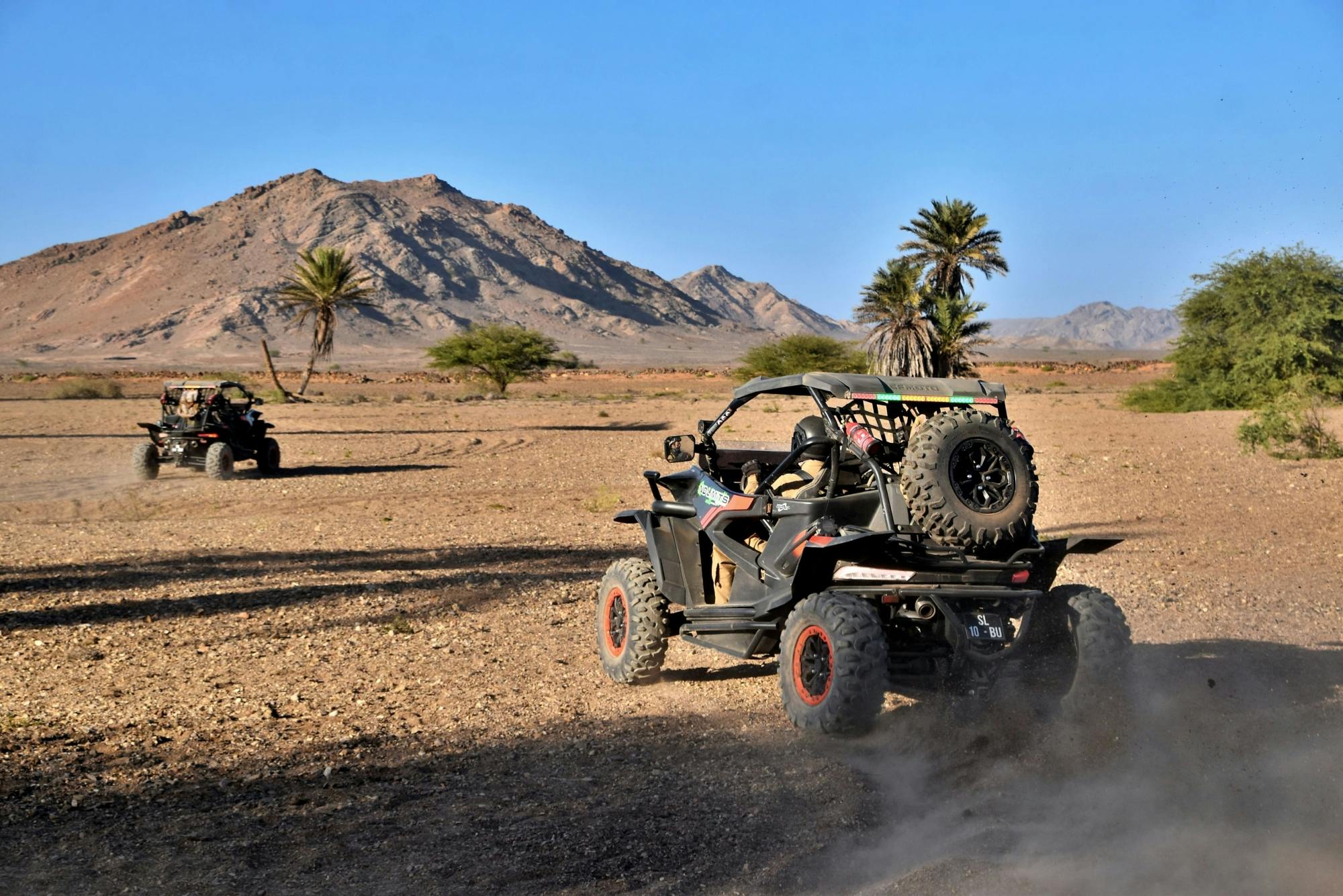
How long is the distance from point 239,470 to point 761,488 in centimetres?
1758

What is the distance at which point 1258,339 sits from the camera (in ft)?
123

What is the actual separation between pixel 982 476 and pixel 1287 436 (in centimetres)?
2225

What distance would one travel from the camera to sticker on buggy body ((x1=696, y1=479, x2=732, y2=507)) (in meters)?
7.12

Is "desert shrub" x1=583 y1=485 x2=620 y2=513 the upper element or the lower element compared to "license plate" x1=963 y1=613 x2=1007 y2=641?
lower

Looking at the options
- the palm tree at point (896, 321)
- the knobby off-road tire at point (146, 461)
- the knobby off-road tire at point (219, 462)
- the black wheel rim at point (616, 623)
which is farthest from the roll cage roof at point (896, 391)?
the palm tree at point (896, 321)

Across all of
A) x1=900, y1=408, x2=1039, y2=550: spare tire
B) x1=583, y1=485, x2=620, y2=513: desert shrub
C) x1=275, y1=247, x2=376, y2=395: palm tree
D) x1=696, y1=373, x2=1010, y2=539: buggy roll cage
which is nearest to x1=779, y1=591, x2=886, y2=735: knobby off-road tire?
x1=900, y1=408, x2=1039, y2=550: spare tire

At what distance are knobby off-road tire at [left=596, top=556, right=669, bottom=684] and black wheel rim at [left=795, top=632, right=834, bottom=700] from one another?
1601mm

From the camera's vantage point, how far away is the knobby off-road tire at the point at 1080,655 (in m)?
6.23

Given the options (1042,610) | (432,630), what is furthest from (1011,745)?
(432,630)

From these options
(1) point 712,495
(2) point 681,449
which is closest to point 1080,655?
(1) point 712,495

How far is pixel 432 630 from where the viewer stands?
9258 mm

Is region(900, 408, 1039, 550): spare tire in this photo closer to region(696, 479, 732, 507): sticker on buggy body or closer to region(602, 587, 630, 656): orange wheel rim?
region(696, 479, 732, 507): sticker on buggy body

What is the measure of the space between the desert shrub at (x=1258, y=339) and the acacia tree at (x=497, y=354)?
26.4 m

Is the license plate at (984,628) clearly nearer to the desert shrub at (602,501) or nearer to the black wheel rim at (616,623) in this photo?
the black wheel rim at (616,623)
